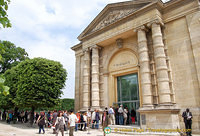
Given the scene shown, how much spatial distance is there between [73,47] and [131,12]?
9.69 meters

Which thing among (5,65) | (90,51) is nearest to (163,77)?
(90,51)

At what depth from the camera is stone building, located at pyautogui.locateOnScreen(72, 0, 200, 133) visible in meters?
11.9

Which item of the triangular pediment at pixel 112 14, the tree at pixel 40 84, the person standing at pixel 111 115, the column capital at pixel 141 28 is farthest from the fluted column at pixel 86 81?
the column capital at pixel 141 28

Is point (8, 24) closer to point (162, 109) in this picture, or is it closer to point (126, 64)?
point (162, 109)

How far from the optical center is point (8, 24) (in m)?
3.35

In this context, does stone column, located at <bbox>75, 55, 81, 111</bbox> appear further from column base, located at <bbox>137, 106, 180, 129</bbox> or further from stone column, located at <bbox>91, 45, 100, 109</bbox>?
column base, located at <bbox>137, 106, 180, 129</bbox>

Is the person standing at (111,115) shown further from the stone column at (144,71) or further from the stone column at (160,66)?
the stone column at (160,66)

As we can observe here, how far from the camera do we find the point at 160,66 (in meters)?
12.5

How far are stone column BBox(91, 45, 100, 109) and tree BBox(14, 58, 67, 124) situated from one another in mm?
3324

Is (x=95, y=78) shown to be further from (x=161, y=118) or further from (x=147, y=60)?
(x=161, y=118)

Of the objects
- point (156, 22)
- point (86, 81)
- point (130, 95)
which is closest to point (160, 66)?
point (156, 22)

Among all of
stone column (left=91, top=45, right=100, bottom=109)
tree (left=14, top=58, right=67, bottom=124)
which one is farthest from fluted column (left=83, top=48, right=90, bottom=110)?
tree (left=14, top=58, right=67, bottom=124)

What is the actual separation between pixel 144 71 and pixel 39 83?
9.69 m

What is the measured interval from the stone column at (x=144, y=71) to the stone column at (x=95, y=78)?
516cm
